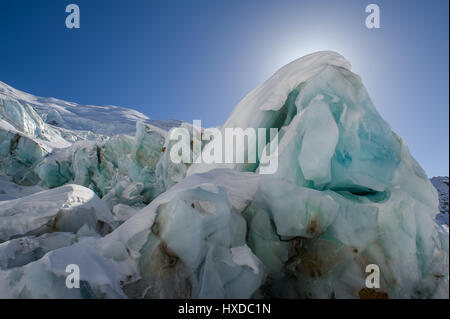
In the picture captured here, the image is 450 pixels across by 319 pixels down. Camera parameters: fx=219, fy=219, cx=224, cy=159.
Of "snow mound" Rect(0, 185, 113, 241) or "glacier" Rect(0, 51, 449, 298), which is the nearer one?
"glacier" Rect(0, 51, 449, 298)

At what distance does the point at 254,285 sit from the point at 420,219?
71.0 inches

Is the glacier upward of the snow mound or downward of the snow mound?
upward

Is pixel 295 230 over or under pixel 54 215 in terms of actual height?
over

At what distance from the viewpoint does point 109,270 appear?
6.19 feet

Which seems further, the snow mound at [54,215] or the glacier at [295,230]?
the snow mound at [54,215]

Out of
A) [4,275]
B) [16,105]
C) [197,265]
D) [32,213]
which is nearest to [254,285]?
[197,265]

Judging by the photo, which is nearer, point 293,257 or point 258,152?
point 293,257

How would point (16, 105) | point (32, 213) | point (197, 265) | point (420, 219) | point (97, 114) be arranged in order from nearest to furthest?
point (197, 265)
point (420, 219)
point (32, 213)
point (16, 105)
point (97, 114)

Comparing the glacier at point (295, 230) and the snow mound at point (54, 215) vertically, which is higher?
the glacier at point (295, 230)

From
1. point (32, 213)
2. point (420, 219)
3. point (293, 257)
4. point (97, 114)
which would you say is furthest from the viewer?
point (97, 114)

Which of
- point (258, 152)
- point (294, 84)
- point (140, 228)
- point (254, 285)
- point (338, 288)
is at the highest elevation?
point (294, 84)

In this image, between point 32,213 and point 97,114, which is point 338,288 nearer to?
point 32,213

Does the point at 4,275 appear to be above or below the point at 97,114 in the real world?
below

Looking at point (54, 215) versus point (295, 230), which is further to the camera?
point (54, 215)
